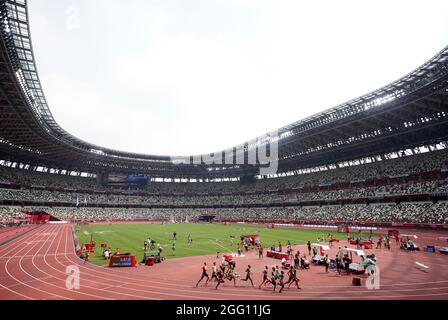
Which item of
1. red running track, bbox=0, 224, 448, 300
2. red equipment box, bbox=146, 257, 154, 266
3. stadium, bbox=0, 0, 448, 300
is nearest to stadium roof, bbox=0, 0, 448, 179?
stadium, bbox=0, 0, 448, 300

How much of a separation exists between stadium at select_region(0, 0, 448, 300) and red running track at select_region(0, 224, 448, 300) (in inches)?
4.9

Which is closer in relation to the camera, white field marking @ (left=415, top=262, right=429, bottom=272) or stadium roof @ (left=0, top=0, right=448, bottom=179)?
white field marking @ (left=415, top=262, right=429, bottom=272)

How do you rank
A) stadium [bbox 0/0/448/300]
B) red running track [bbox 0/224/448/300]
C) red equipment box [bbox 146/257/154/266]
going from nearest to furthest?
red running track [bbox 0/224/448/300]
stadium [bbox 0/0/448/300]
red equipment box [bbox 146/257/154/266]

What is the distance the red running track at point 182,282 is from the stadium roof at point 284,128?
20563 mm

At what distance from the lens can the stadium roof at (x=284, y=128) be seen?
30422mm

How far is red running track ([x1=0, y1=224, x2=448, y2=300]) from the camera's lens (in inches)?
588

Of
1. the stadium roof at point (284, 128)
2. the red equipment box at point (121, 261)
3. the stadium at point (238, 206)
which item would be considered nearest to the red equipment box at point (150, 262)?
the stadium at point (238, 206)

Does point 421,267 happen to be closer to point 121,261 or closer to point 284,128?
point 121,261

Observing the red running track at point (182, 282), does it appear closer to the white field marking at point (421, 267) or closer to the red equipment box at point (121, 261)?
the white field marking at point (421, 267)

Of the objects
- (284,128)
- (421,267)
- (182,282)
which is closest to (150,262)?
(182,282)

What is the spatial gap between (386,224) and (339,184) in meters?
Answer: 19.1

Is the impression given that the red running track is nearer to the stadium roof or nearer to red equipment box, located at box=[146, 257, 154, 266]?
red equipment box, located at box=[146, 257, 154, 266]

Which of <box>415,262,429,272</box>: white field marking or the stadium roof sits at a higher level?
the stadium roof
